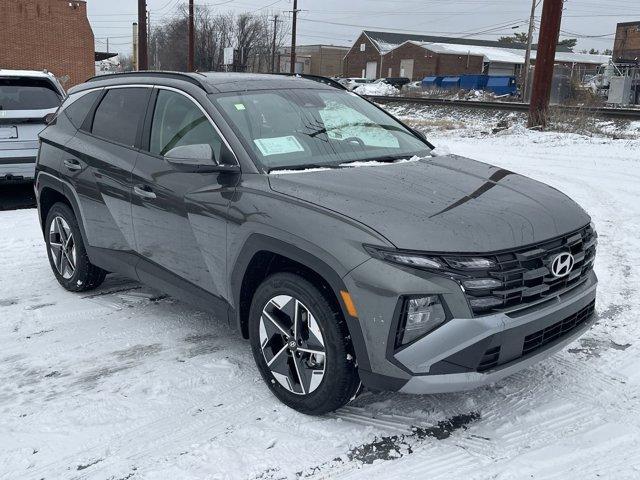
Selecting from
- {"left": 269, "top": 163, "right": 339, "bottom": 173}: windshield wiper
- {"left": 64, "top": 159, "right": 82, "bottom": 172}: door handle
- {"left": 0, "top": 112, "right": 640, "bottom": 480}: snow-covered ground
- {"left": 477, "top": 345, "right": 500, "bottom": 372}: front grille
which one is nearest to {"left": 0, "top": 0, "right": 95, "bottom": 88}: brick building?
{"left": 64, "top": 159, "right": 82, "bottom": 172}: door handle

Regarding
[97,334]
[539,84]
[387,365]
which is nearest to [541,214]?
[387,365]

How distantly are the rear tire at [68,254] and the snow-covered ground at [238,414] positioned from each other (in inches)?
12.8

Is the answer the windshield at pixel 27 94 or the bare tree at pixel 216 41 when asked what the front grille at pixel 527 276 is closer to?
the windshield at pixel 27 94

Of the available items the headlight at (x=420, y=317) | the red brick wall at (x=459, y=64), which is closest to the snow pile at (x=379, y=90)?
the red brick wall at (x=459, y=64)

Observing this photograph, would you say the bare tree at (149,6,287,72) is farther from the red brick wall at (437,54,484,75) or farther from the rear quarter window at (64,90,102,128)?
the rear quarter window at (64,90,102,128)

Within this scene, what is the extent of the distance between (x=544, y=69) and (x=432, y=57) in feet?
185

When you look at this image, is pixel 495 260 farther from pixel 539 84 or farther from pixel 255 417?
pixel 539 84

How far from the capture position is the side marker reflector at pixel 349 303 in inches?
114

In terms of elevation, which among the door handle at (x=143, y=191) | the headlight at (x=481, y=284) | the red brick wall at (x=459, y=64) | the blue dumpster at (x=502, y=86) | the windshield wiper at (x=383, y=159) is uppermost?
the red brick wall at (x=459, y=64)

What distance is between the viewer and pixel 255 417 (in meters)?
3.31

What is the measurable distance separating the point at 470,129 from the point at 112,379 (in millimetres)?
16950

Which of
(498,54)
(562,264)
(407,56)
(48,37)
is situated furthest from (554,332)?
(407,56)

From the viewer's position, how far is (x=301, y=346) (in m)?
3.21

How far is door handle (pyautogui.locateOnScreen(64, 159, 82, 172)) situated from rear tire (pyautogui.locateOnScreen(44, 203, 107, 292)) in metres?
0.39
